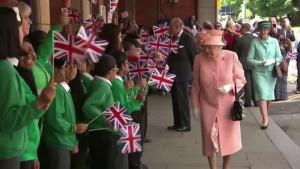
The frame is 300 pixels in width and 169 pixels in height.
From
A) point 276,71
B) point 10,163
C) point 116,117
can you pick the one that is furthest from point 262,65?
point 10,163

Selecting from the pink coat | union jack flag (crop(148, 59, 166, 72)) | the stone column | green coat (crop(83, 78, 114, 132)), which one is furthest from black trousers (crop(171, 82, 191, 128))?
the stone column

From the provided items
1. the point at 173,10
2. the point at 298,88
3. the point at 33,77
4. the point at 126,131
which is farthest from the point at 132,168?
the point at 173,10

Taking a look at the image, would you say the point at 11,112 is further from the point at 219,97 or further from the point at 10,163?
the point at 219,97

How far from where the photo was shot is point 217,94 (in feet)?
19.6

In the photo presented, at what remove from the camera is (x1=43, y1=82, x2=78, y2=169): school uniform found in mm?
4289

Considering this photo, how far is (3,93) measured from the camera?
3.03 m

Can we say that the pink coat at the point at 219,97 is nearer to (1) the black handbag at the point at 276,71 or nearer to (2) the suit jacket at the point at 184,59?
(2) the suit jacket at the point at 184,59

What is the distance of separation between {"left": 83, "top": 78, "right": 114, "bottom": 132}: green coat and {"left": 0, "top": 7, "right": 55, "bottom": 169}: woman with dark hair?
1.59 metres

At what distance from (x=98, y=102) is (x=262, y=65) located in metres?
5.19

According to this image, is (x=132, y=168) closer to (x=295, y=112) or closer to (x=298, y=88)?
(x=295, y=112)

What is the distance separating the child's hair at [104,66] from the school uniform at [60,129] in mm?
642

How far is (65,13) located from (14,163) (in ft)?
9.14

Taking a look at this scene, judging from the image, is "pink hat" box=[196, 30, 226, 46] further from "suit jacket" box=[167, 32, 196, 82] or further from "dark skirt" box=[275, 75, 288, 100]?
"dark skirt" box=[275, 75, 288, 100]

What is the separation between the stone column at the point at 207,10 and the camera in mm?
19672
